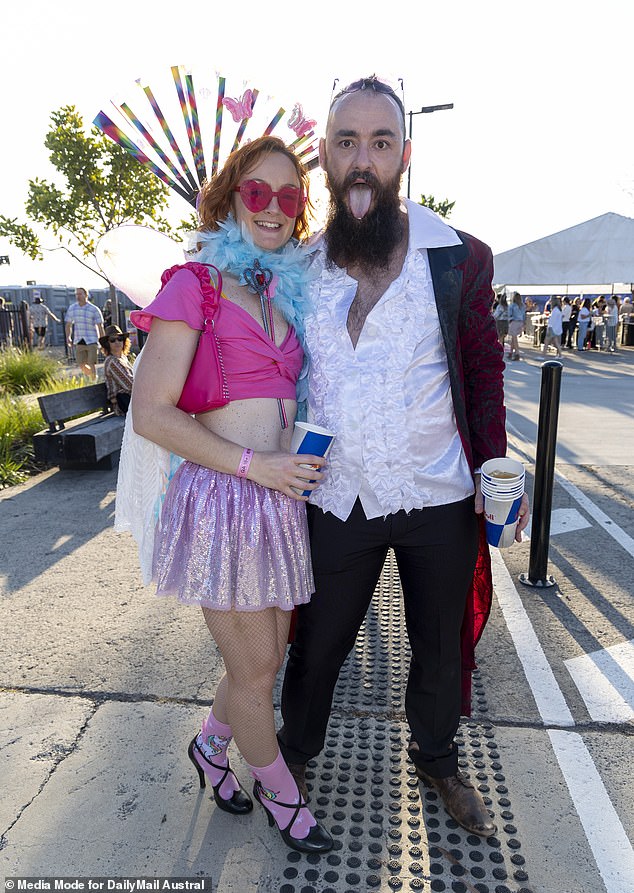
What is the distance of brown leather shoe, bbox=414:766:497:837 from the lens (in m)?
2.13

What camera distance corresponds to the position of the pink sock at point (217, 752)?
2.25 meters

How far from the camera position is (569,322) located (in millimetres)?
20844

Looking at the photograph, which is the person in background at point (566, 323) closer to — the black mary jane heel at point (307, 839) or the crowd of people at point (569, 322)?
the crowd of people at point (569, 322)

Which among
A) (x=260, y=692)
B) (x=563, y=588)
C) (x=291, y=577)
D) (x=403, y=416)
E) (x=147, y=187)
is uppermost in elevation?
(x=147, y=187)

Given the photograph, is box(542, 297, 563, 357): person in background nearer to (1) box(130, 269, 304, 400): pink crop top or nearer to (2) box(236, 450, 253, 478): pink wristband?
(1) box(130, 269, 304, 400): pink crop top

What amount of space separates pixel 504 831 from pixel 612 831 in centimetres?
34

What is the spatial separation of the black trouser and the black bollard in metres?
1.88

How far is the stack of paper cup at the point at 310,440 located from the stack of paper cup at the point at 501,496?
0.54 meters

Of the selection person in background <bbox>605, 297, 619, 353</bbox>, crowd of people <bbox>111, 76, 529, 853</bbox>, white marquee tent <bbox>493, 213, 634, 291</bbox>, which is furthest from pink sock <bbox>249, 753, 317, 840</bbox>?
person in background <bbox>605, 297, 619, 353</bbox>

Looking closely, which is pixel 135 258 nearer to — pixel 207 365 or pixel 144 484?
pixel 207 365

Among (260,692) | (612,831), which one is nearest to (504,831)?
(612,831)

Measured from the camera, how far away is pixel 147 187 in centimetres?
1830

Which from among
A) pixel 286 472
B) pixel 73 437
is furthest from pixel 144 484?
pixel 73 437

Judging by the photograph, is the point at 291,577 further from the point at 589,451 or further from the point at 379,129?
the point at 589,451
